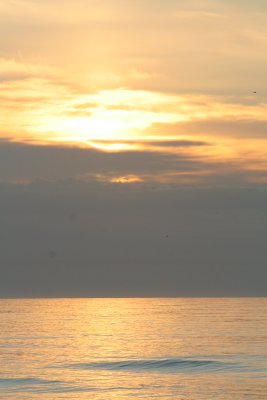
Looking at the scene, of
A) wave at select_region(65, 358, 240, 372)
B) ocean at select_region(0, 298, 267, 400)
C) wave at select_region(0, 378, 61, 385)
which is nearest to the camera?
ocean at select_region(0, 298, 267, 400)

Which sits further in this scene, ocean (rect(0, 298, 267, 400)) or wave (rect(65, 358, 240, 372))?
wave (rect(65, 358, 240, 372))

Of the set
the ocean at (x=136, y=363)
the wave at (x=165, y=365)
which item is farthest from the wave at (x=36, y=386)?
the wave at (x=165, y=365)

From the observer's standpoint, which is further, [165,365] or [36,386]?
[165,365]

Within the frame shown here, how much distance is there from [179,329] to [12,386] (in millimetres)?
67099

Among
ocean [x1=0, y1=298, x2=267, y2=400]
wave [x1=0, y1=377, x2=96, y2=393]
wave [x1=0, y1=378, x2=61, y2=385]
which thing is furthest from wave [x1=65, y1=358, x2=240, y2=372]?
wave [x1=0, y1=377, x2=96, y2=393]

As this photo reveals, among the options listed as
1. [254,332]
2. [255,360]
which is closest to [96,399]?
[255,360]

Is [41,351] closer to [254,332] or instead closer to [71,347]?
[71,347]

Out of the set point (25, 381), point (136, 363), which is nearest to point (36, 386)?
point (25, 381)

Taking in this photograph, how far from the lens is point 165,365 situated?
283 ft

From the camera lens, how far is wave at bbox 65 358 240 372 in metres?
82.6

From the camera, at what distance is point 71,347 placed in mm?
106250

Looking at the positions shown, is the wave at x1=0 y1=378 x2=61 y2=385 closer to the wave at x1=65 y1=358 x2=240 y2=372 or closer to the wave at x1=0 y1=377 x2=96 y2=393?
the wave at x1=0 y1=377 x2=96 y2=393

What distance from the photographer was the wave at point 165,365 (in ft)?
271

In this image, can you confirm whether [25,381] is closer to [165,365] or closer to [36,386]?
[36,386]
